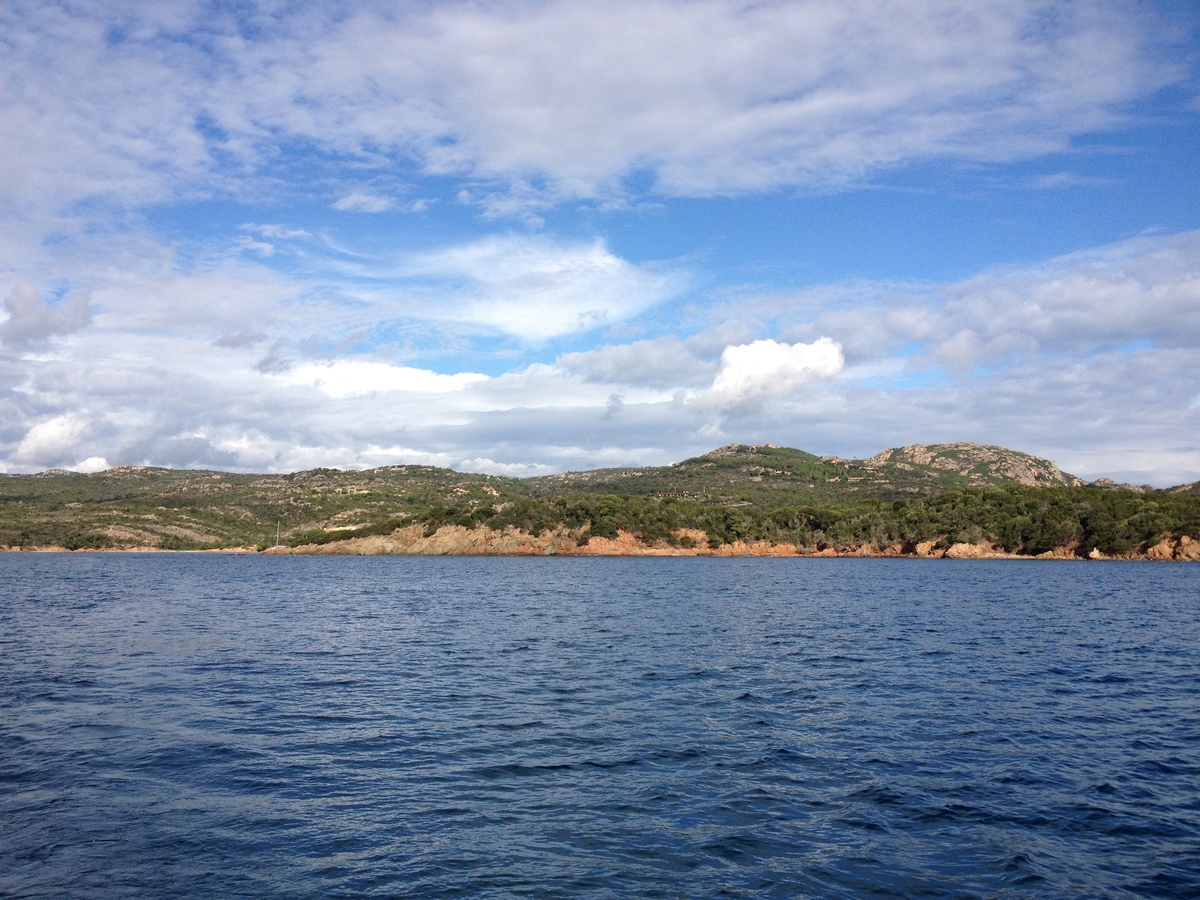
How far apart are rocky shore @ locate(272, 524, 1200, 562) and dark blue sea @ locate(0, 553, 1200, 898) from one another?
432 ft

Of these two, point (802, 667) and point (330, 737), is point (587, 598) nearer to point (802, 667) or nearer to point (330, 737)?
point (802, 667)

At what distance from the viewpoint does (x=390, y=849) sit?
47.6 feet

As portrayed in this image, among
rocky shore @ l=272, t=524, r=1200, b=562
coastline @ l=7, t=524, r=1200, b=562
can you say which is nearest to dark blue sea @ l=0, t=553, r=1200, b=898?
coastline @ l=7, t=524, r=1200, b=562

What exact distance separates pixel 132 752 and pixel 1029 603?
65.6m

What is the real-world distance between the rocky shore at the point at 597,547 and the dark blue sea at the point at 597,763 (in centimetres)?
13158

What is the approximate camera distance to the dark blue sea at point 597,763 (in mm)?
13852

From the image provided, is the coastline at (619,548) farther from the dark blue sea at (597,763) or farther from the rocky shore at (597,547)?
the dark blue sea at (597,763)

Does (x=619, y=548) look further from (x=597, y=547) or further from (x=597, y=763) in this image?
(x=597, y=763)

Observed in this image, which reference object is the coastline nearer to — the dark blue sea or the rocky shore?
the rocky shore

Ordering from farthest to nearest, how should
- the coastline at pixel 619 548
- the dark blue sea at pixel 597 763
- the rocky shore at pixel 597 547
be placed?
the rocky shore at pixel 597 547 → the coastline at pixel 619 548 → the dark blue sea at pixel 597 763

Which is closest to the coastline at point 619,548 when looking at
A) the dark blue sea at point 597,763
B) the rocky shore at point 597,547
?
the rocky shore at point 597,547

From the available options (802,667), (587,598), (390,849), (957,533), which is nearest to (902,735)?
(802,667)

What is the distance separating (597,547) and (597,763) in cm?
16423

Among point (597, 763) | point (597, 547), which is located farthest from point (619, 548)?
point (597, 763)
